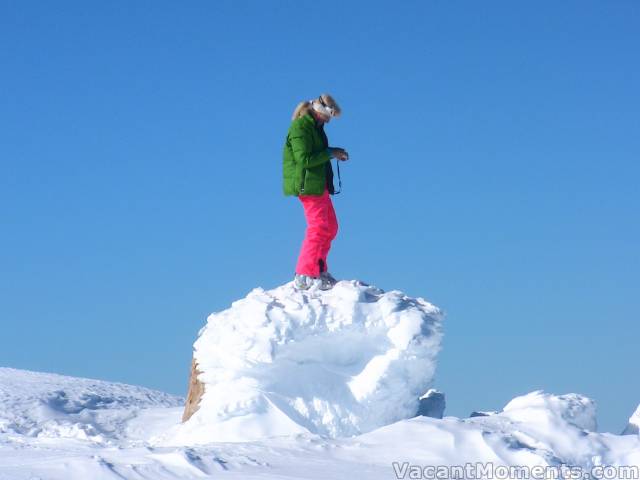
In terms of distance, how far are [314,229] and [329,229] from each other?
0.16 meters

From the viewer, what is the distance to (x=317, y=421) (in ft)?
29.7

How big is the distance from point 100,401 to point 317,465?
7.37m

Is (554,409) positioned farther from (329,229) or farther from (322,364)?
(329,229)

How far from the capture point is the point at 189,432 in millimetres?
9078

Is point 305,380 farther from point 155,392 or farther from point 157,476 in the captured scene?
point 155,392

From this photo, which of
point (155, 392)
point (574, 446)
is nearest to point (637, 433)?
point (574, 446)

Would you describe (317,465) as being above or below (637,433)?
below

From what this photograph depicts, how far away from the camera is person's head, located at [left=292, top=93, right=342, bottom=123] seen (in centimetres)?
992

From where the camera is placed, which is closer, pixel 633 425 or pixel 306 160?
pixel 633 425

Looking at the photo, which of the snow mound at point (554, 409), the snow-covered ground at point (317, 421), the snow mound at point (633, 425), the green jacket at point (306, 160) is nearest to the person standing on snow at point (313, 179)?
the green jacket at point (306, 160)

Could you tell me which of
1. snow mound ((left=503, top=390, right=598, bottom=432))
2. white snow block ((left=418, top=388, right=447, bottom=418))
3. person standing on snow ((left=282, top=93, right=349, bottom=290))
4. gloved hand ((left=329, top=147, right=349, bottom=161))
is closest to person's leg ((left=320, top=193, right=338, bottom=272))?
person standing on snow ((left=282, top=93, right=349, bottom=290))

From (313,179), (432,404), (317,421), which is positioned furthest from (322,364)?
(313,179)

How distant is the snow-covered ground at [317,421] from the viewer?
260 inches

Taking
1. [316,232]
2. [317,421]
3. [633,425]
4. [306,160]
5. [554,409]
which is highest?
[306,160]
